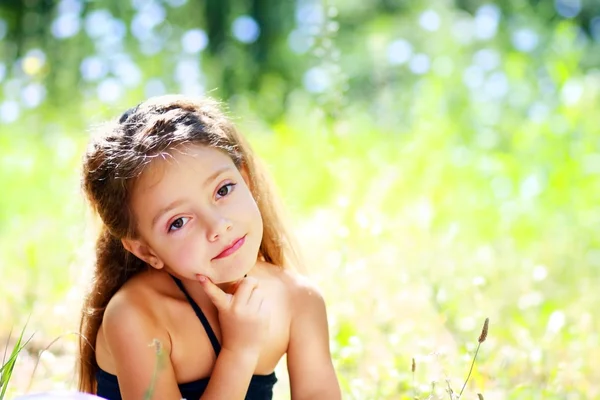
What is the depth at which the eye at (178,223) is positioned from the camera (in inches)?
70.1

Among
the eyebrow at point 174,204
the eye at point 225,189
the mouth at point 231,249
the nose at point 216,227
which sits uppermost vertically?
the eyebrow at point 174,204

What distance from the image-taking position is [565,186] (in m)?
3.86

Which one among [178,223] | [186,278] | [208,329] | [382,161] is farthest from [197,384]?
[382,161]

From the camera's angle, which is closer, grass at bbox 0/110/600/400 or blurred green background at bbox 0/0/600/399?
grass at bbox 0/110/600/400

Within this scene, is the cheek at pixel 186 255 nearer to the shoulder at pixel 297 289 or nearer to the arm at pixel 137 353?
the arm at pixel 137 353

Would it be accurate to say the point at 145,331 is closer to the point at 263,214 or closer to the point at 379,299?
the point at 263,214

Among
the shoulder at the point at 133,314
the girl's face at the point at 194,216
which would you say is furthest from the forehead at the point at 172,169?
the shoulder at the point at 133,314

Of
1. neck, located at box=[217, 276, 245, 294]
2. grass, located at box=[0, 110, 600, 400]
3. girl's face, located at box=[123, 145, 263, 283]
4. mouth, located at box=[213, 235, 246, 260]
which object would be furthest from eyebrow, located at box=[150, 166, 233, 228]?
grass, located at box=[0, 110, 600, 400]

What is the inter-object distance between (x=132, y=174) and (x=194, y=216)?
0.15 meters

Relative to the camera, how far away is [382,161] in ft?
13.2

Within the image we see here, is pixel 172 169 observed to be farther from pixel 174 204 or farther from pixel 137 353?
pixel 137 353

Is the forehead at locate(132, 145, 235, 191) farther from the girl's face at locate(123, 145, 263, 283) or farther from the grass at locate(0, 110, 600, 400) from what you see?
the grass at locate(0, 110, 600, 400)

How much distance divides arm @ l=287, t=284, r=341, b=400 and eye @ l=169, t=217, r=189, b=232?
1.19 feet

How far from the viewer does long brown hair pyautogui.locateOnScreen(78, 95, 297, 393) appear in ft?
5.91
